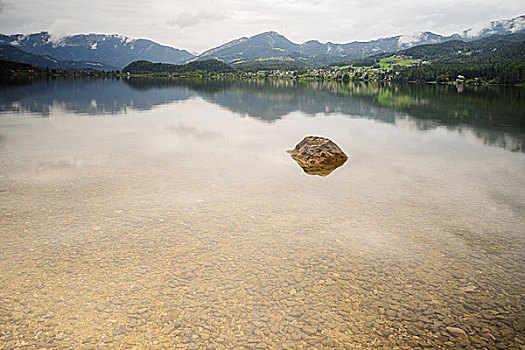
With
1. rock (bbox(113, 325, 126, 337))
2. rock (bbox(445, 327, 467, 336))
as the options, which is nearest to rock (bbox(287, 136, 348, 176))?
rock (bbox(445, 327, 467, 336))

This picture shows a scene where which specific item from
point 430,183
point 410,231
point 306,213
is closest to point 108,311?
point 306,213

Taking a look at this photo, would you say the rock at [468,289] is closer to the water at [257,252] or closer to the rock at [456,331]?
the water at [257,252]

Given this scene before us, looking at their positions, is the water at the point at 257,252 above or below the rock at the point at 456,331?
above

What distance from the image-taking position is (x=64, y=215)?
13.6 meters

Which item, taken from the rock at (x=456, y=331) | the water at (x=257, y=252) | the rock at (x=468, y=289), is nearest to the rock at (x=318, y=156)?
the water at (x=257, y=252)

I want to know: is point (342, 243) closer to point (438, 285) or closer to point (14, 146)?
point (438, 285)

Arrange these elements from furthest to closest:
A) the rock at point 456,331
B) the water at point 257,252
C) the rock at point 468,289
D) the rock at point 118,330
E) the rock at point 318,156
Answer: the rock at point 318,156
the rock at point 468,289
the water at point 257,252
the rock at point 456,331
the rock at point 118,330

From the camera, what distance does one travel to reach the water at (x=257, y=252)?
25.6 ft

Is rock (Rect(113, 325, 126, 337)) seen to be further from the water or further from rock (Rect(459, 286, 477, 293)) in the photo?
rock (Rect(459, 286, 477, 293))

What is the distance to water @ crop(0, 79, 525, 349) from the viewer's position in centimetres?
781

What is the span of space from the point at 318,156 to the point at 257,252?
1279 cm

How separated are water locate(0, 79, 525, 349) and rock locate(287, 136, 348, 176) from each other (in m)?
0.88

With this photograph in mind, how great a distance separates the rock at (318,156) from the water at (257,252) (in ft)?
2.90

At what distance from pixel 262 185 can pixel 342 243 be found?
6.84 meters
